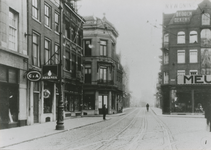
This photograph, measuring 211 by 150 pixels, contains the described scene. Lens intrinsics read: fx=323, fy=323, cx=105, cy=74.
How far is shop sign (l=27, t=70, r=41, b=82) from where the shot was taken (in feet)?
65.2

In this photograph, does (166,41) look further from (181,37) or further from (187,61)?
(187,61)

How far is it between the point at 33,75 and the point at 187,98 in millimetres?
28006

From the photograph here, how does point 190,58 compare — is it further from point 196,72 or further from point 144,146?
point 144,146

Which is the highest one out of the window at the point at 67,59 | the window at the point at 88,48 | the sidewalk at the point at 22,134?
the window at the point at 88,48

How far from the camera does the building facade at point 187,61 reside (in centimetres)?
4269

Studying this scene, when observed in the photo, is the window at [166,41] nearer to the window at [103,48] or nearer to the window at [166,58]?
the window at [166,58]

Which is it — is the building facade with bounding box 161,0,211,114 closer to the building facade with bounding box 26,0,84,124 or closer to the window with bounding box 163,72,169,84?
the window with bounding box 163,72,169,84

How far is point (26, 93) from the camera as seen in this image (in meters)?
20.8

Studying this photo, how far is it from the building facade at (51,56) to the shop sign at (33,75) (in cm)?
119

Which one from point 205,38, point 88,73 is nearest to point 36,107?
point 88,73

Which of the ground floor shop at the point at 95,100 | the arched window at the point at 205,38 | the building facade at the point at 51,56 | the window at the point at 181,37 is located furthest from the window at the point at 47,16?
the arched window at the point at 205,38

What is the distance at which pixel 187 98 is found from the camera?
43.2 metres

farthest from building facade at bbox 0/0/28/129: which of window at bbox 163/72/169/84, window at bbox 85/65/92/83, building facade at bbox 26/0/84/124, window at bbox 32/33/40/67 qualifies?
window at bbox 163/72/169/84

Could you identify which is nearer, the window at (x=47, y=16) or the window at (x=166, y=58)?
the window at (x=47, y=16)
